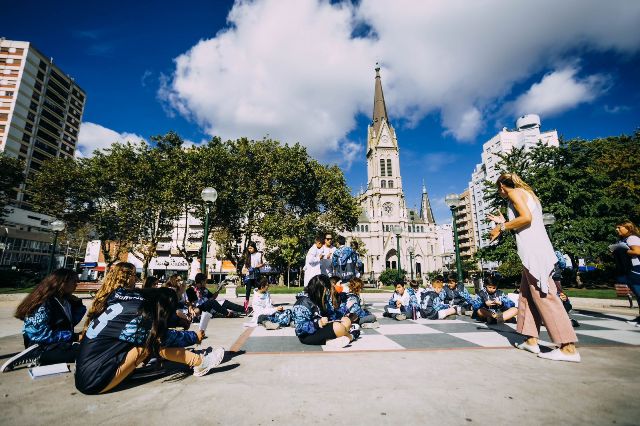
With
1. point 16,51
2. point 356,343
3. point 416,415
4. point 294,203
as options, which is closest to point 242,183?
point 294,203

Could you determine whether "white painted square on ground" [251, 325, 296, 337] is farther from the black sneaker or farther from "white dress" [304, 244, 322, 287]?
the black sneaker

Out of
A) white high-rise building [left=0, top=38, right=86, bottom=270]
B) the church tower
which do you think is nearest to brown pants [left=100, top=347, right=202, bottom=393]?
white high-rise building [left=0, top=38, right=86, bottom=270]

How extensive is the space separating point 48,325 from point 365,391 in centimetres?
371

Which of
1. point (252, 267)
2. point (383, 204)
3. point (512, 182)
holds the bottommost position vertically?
point (252, 267)

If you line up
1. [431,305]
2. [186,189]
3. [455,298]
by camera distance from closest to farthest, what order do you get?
[431,305] → [455,298] → [186,189]

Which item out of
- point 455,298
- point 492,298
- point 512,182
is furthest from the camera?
point 455,298

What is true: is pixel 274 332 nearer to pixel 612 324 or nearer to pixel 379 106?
pixel 612 324

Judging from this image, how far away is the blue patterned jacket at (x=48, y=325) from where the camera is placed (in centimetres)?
324

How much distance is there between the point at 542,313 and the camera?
3561 mm

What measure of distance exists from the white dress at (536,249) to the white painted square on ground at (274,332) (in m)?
3.86

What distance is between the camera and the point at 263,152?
2572 cm

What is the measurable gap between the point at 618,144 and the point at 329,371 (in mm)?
34532

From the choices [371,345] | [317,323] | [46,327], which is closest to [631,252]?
[371,345]

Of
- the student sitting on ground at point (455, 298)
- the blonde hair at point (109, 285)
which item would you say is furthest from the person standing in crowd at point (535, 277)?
the blonde hair at point (109, 285)
